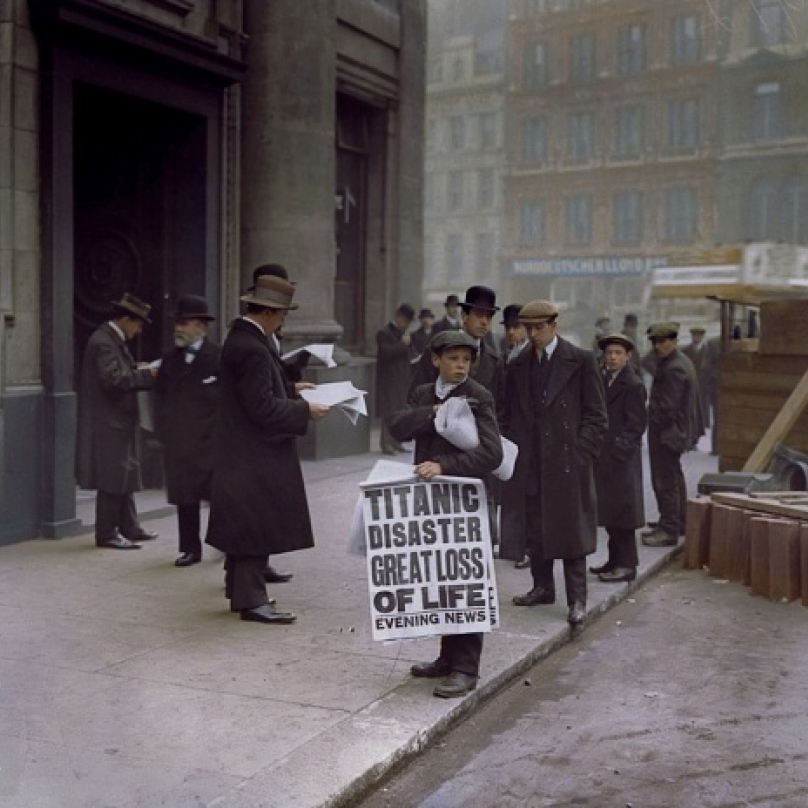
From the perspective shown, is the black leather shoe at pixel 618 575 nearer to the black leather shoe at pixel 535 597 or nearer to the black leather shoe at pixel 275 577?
the black leather shoe at pixel 535 597

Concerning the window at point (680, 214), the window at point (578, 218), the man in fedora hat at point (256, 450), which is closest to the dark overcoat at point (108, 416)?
the man in fedora hat at point (256, 450)

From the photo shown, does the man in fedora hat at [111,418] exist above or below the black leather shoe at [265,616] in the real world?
above

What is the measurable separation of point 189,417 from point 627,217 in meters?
44.0

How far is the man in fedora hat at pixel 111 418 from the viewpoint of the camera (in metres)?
9.01

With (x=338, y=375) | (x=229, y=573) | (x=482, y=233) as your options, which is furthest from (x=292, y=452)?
(x=482, y=233)

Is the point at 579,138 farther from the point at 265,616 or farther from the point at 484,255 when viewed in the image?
the point at 265,616

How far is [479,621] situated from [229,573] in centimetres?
196

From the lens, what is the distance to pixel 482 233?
59906 millimetres

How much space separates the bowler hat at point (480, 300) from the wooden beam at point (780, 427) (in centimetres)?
332

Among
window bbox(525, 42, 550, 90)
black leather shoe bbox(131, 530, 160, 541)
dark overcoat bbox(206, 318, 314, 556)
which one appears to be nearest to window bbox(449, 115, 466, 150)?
window bbox(525, 42, 550, 90)

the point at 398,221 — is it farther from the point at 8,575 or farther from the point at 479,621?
the point at 479,621

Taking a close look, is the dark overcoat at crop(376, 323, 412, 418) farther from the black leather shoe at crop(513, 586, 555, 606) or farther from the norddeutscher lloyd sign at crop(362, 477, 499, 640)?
the norddeutscher lloyd sign at crop(362, 477, 499, 640)

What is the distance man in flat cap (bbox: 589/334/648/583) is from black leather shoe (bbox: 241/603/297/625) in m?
2.54

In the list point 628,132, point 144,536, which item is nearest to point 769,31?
point 628,132
